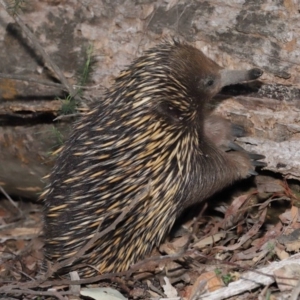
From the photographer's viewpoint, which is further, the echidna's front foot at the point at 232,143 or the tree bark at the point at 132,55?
the echidna's front foot at the point at 232,143

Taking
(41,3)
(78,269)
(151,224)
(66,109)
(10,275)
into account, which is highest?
(41,3)

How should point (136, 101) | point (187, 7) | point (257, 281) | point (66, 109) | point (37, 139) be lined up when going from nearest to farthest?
point (257, 281), point (136, 101), point (187, 7), point (66, 109), point (37, 139)

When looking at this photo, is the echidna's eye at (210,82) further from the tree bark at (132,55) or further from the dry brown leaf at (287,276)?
the dry brown leaf at (287,276)

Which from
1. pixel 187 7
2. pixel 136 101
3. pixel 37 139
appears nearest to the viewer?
pixel 136 101

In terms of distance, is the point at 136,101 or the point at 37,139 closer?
the point at 136,101

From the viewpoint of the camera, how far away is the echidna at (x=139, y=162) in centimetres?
381

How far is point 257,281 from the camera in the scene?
11.7 feet

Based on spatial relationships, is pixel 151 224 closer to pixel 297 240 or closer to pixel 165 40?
pixel 297 240

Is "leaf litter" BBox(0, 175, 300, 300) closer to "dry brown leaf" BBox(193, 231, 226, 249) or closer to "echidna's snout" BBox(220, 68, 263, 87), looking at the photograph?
"dry brown leaf" BBox(193, 231, 226, 249)

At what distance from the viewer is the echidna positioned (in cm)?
381

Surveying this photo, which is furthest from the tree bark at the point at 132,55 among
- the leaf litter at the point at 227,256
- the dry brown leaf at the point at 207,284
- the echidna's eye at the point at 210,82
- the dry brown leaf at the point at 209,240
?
the dry brown leaf at the point at 207,284

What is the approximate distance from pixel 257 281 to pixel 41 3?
228 centimetres

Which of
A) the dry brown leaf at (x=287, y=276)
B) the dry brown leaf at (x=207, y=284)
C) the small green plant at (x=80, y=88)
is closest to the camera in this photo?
the dry brown leaf at (x=287, y=276)

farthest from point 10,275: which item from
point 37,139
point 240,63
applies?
point 240,63
